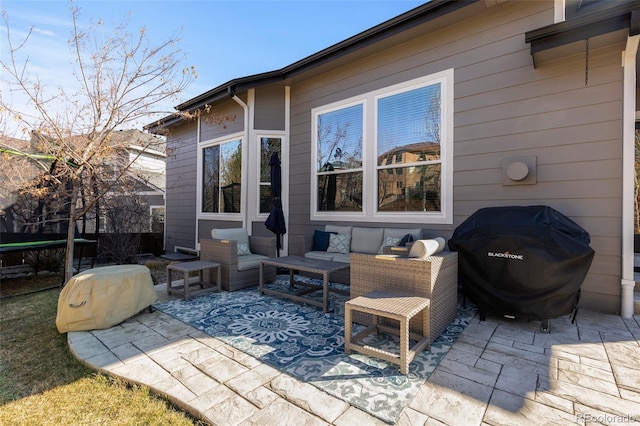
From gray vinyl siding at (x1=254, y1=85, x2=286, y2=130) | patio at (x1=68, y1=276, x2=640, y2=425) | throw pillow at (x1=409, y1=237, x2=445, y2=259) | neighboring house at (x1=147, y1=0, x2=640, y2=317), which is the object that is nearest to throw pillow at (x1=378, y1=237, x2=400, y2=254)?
neighboring house at (x1=147, y1=0, x2=640, y2=317)

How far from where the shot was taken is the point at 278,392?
6.55ft

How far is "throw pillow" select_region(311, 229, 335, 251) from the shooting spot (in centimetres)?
514

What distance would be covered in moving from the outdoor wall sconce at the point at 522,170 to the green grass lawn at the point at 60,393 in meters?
4.06

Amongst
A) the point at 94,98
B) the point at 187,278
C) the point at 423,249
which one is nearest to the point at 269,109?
the point at 94,98

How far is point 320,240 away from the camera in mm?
5199

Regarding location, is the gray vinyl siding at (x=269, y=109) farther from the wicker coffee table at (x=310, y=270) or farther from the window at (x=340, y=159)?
the wicker coffee table at (x=310, y=270)

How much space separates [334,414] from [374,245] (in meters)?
3.20

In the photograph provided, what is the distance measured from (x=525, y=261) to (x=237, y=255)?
3791 millimetres

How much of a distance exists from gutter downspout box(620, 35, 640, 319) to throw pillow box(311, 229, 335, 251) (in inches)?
147

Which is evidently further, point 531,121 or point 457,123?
point 457,123

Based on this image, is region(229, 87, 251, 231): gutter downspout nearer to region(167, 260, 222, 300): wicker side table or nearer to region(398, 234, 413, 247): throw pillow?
region(167, 260, 222, 300): wicker side table

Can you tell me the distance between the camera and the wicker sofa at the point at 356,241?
14.7 feet

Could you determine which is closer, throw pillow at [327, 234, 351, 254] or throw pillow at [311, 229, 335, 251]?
throw pillow at [327, 234, 351, 254]

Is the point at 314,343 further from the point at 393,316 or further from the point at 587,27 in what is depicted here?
the point at 587,27
